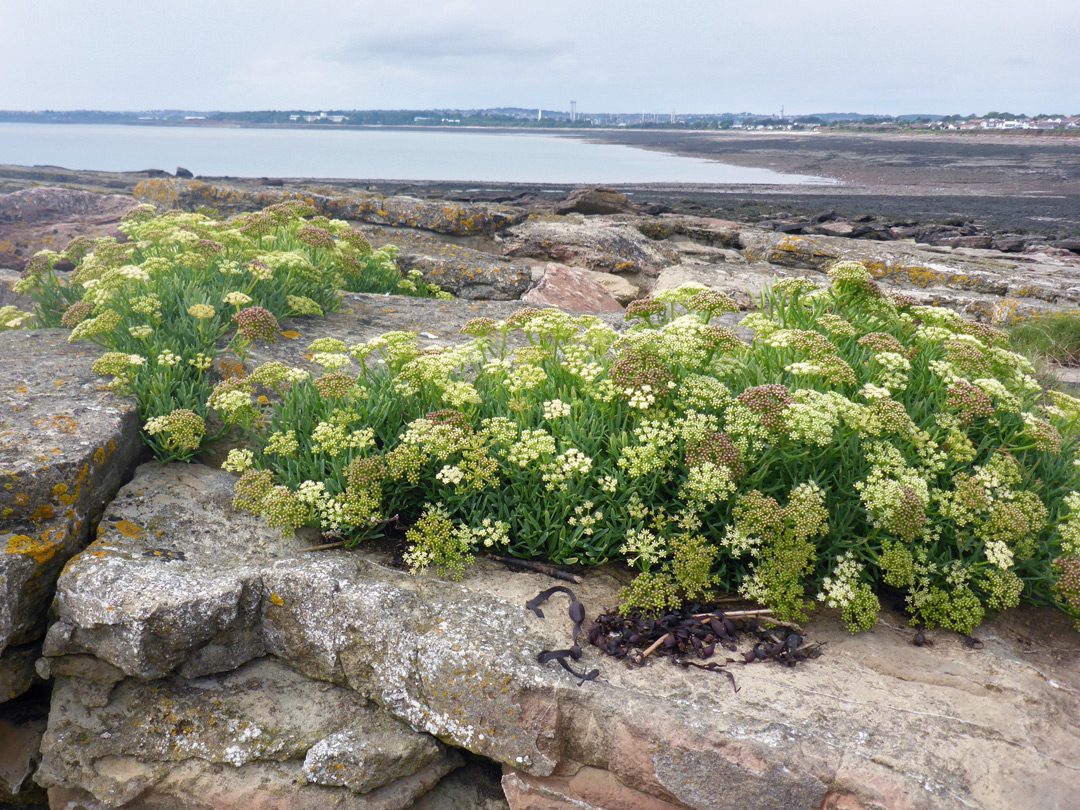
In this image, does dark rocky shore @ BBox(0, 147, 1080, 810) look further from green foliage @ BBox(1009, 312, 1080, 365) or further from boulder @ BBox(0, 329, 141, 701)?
green foliage @ BBox(1009, 312, 1080, 365)

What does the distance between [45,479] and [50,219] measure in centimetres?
1417

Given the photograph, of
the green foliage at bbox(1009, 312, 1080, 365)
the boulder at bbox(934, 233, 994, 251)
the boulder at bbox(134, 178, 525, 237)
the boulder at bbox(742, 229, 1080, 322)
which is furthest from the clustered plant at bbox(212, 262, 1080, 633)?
the boulder at bbox(934, 233, 994, 251)

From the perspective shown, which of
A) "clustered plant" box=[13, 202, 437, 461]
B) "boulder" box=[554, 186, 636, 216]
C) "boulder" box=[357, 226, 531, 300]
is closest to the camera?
"clustered plant" box=[13, 202, 437, 461]

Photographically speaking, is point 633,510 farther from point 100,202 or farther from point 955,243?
point 955,243

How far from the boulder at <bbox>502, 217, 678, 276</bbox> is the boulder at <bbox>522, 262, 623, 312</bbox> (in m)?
1.75

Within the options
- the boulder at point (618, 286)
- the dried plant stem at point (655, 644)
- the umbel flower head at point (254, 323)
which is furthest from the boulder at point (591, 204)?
the dried plant stem at point (655, 644)

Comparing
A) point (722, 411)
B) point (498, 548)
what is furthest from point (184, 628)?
point (722, 411)

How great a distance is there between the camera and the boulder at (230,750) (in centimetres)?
350

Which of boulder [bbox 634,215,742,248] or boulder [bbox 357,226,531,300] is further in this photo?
boulder [bbox 634,215,742,248]

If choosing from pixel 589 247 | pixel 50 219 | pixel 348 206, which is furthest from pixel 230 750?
pixel 50 219

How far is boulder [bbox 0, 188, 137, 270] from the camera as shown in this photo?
13039 mm

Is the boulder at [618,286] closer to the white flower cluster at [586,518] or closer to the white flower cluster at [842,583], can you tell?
the white flower cluster at [586,518]

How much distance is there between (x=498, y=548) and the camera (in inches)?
167

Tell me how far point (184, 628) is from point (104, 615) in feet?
1.34
